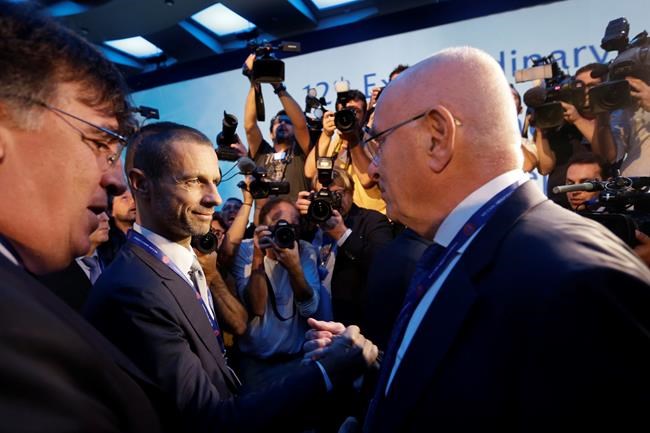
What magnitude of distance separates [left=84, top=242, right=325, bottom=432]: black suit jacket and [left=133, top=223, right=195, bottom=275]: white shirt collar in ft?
0.97

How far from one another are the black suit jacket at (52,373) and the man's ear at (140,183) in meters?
1.14

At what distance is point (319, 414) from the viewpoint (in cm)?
146

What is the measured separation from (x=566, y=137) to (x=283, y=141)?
2431 mm

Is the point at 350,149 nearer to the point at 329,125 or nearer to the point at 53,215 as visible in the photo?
the point at 329,125

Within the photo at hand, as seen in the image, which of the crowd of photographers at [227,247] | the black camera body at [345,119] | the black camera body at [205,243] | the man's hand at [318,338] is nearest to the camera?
the crowd of photographers at [227,247]

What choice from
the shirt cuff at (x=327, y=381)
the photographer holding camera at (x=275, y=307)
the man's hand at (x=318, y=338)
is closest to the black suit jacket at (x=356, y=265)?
the photographer holding camera at (x=275, y=307)

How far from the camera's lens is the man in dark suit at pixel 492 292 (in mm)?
750

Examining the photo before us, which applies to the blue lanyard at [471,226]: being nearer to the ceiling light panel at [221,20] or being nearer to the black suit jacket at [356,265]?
the black suit jacket at [356,265]

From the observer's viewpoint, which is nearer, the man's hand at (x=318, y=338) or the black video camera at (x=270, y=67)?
the man's hand at (x=318, y=338)

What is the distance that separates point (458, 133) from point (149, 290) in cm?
104

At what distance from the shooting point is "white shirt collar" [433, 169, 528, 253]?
113cm

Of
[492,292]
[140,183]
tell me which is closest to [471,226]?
[492,292]

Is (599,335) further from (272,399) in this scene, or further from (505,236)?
(272,399)

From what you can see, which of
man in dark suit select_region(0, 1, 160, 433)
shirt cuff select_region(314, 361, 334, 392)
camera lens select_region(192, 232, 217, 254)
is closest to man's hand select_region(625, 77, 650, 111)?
shirt cuff select_region(314, 361, 334, 392)
